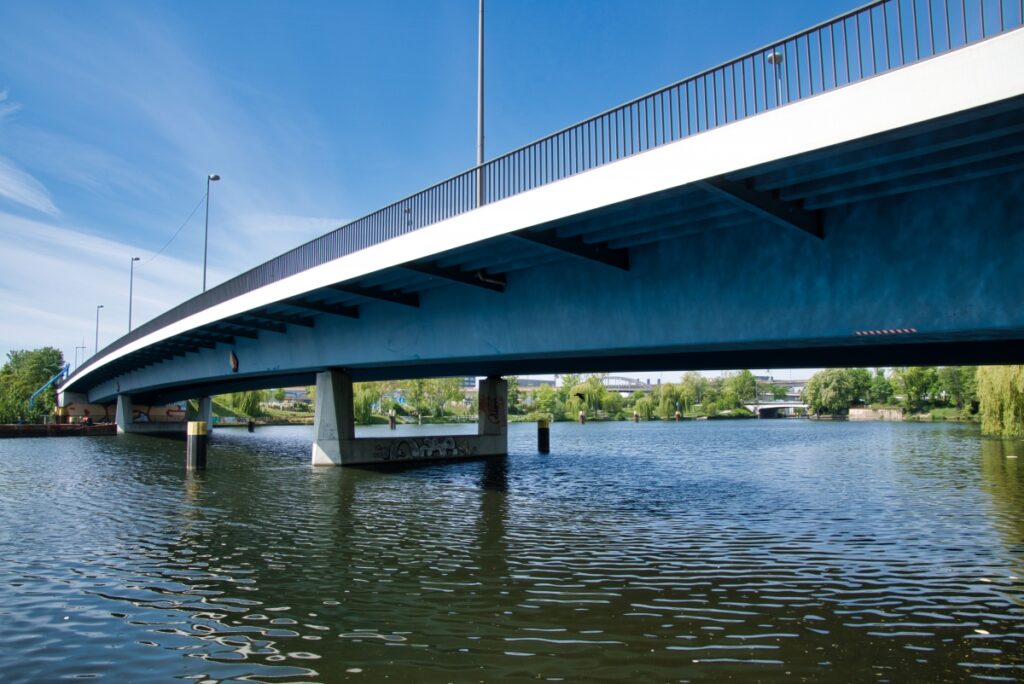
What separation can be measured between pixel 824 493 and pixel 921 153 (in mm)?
15319

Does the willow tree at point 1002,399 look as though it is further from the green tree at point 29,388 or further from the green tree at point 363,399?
Result: the green tree at point 29,388

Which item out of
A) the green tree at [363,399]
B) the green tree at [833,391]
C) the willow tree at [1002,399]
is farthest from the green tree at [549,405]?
the willow tree at [1002,399]

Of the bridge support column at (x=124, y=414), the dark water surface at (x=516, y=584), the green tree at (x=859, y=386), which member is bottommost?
the dark water surface at (x=516, y=584)

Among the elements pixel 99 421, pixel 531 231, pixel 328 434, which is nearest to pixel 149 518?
pixel 531 231

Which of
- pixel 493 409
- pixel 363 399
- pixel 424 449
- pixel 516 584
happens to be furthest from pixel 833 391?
pixel 516 584

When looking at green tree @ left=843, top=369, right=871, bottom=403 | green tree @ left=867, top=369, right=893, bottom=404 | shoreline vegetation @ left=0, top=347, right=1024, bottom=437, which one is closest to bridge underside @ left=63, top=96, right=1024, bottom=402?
shoreline vegetation @ left=0, top=347, right=1024, bottom=437

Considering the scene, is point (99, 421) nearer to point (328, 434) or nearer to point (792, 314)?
point (328, 434)

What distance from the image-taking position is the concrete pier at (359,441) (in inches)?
1308

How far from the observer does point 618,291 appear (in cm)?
1650

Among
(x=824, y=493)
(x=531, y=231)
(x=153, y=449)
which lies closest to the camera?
(x=531, y=231)

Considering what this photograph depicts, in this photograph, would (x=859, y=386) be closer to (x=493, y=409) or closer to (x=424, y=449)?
(x=493, y=409)

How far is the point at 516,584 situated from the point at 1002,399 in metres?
41.7

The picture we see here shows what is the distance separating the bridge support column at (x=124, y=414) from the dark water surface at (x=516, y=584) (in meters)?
53.5

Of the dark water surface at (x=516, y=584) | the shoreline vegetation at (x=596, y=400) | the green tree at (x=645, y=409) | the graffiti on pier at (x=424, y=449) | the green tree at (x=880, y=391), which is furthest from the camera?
the green tree at (x=645, y=409)
